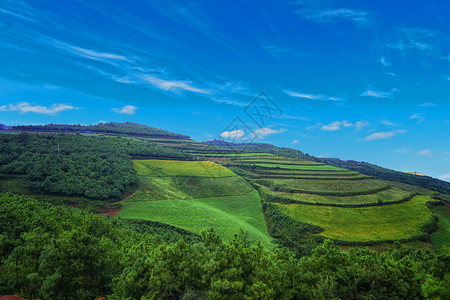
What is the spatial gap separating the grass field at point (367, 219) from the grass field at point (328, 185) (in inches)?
430

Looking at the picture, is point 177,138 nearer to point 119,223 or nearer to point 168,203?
point 168,203

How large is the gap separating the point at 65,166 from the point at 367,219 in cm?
7598

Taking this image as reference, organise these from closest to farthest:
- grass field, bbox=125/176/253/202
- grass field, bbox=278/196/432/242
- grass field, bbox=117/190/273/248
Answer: grass field, bbox=278/196/432/242
grass field, bbox=117/190/273/248
grass field, bbox=125/176/253/202

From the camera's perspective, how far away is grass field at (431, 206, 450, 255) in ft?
142

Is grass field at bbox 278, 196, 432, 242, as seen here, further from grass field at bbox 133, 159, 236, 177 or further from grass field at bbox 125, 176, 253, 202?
grass field at bbox 133, 159, 236, 177

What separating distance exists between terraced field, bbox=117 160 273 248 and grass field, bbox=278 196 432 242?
439 inches

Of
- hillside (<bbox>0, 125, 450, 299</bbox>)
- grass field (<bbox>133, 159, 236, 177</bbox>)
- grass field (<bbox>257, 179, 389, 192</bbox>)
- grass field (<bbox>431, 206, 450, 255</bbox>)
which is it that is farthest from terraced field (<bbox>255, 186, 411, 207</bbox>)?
grass field (<bbox>133, 159, 236, 177</bbox>)

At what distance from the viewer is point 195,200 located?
217 feet

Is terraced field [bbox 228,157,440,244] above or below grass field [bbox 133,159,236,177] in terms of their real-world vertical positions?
below

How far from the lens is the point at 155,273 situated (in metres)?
17.5

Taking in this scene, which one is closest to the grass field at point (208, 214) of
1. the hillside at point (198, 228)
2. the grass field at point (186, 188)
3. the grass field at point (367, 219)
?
the hillside at point (198, 228)

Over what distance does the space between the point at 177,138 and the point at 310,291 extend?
165529 mm

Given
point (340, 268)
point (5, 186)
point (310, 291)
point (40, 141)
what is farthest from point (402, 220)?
point (40, 141)

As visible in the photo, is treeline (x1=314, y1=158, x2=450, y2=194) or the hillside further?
treeline (x1=314, y1=158, x2=450, y2=194)
